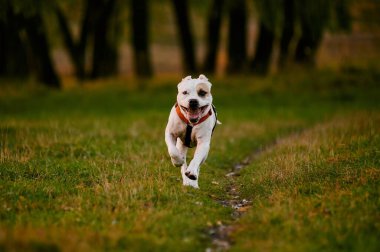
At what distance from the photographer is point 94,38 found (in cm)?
3241

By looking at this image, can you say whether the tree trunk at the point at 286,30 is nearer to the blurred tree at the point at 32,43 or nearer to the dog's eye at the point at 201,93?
the blurred tree at the point at 32,43

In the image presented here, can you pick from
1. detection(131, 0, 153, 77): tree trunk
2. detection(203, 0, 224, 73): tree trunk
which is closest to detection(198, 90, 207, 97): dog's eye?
detection(131, 0, 153, 77): tree trunk

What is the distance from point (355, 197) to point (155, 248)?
298 centimetres

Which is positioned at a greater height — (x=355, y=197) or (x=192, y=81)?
(x=192, y=81)

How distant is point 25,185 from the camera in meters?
8.38

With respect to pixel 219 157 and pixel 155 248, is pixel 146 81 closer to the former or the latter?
pixel 219 157

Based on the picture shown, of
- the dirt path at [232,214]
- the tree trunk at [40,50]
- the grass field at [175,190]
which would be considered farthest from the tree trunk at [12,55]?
the dirt path at [232,214]

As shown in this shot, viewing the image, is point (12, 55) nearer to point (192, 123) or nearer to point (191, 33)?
point (191, 33)

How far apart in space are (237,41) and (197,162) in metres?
23.2

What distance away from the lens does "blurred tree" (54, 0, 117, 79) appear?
3131 cm

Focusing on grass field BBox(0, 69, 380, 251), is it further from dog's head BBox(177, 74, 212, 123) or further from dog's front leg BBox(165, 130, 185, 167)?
dog's head BBox(177, 74, 212, 123)

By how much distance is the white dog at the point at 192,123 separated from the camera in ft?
28.2

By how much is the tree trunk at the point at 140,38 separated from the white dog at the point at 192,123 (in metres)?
19.9

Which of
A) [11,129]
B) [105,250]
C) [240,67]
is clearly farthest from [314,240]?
[240,67]
